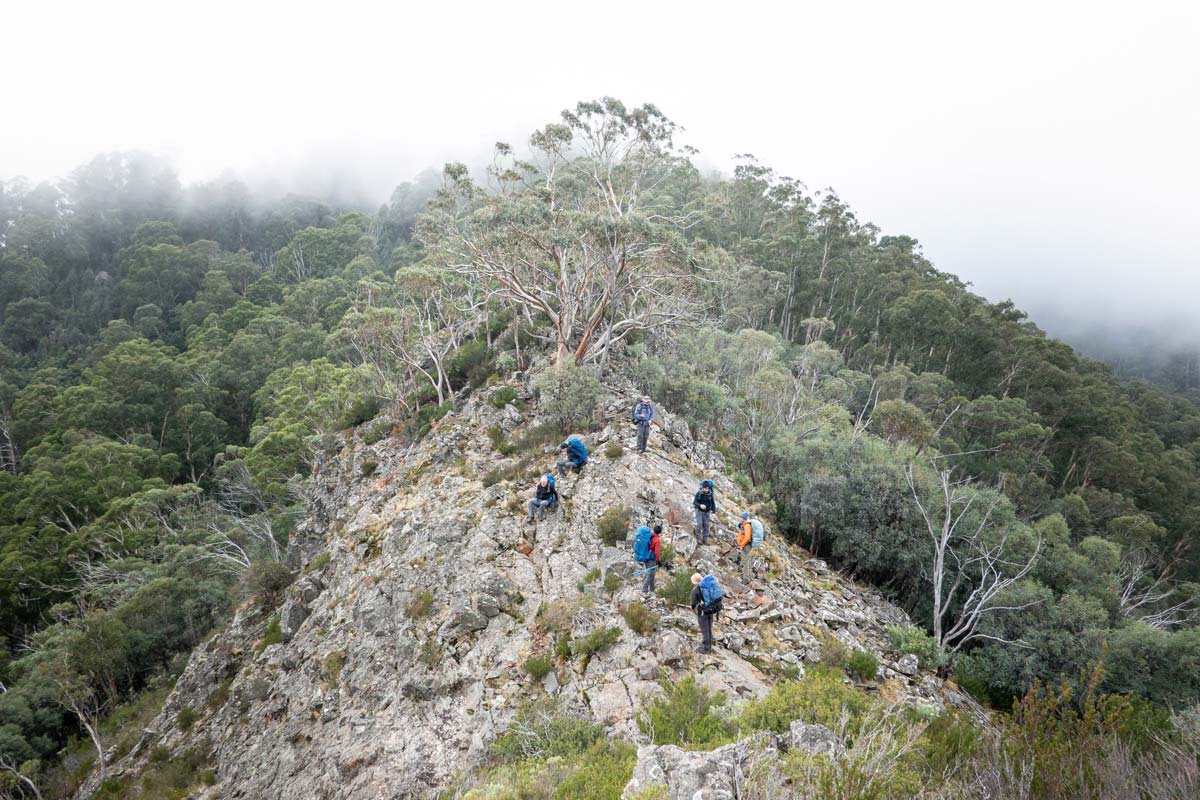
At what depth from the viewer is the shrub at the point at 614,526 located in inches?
500

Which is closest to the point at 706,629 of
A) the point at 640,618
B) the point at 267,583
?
the point at 640,618

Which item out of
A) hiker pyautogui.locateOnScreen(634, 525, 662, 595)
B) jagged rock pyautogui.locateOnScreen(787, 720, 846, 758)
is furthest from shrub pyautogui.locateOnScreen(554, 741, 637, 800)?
hiker pyautogui.locateOnScreen(634, 525, 662, 595)

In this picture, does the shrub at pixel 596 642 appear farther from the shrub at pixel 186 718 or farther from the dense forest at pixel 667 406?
the shrub at pixel 186 718

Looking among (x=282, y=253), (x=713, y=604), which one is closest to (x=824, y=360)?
(x=713, y=604)

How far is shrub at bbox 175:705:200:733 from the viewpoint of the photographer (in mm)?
16078

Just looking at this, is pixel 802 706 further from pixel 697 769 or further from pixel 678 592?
pixel 678 592

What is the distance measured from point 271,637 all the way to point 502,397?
10.3 meters

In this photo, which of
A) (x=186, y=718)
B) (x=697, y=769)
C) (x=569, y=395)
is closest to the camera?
(x=697, y=769)

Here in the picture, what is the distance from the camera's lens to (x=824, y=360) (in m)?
32.5

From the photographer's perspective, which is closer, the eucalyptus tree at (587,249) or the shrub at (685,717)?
the shrub at (685,717)

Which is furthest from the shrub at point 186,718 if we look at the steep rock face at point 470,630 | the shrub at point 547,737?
the shrub at point 547,737

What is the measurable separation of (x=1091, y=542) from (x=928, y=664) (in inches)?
509

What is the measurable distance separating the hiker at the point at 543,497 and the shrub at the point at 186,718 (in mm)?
12169

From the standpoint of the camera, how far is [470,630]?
11.9 meters
